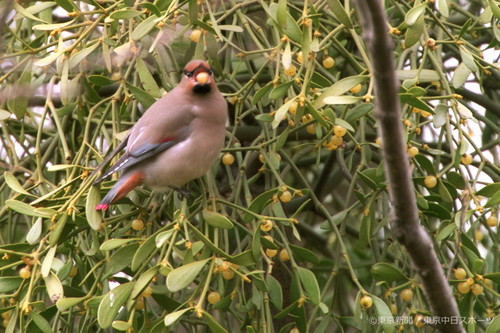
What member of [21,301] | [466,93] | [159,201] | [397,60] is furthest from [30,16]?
[466,93]

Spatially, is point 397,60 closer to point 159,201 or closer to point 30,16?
point 159,201

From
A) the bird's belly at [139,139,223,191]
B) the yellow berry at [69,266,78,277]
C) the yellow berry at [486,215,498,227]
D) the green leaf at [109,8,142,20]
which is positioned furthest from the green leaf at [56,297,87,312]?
the yellow berry at [486,215,498,227]

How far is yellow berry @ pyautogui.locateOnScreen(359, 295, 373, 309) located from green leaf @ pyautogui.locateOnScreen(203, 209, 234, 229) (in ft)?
0.96

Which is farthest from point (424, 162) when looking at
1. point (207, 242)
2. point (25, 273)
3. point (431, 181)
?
point (25, 273)

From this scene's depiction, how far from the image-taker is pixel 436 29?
201 centimetres

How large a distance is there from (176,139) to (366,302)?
67cm

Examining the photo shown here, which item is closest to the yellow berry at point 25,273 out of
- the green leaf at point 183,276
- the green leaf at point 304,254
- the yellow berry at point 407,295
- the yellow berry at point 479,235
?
the green leaf at point 183,276

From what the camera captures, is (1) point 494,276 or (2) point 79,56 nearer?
(1) point 494,276

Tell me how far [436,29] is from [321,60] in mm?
279

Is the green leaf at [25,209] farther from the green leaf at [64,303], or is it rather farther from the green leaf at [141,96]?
the green leaf at [141,96]

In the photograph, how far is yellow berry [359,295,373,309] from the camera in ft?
5.38

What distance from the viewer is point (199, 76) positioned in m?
1.86

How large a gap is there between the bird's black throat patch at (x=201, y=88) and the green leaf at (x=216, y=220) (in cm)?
36

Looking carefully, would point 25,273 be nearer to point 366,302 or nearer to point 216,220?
point 216,220
